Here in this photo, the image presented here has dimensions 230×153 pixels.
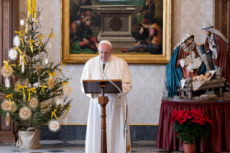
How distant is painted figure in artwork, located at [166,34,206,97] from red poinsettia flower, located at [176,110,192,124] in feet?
2.62

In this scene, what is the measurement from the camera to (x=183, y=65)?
24.3 ft

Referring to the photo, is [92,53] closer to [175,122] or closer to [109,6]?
[109,6]

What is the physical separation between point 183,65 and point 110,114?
2380 mm

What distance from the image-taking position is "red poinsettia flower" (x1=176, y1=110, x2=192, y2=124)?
6542 millimetres

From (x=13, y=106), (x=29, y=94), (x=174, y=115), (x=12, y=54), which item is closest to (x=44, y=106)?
(x=29, y=94)

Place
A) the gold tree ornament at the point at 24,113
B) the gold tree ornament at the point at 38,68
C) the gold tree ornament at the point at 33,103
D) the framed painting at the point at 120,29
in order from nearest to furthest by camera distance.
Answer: the gold tree ornament at the point at 24,113
the gold tree ornament at the point at 33,103
the gold tree ornament at the point at 38,68
the framed painting at the point at 120,29

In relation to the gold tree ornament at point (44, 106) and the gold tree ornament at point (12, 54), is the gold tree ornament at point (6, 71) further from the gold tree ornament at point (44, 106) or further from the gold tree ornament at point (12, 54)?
the gold tree ornament at point (44, 106)

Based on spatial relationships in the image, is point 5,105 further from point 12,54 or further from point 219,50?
point 219,50

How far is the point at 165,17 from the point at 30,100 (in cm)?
373

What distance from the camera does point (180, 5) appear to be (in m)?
8.49

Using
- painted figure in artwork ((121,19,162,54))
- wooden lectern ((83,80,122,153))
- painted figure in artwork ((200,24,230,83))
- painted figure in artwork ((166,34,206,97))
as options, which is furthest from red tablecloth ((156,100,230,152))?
wooden lectern ((83,80,122,153))

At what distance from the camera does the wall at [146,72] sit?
27.7ft

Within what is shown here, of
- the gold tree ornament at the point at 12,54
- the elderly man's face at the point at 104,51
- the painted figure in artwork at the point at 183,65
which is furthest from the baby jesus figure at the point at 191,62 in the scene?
the gold tree ornament at the point at 12,54

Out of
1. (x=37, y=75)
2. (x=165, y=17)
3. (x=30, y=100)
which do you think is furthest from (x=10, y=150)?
(x=165, y=17)
